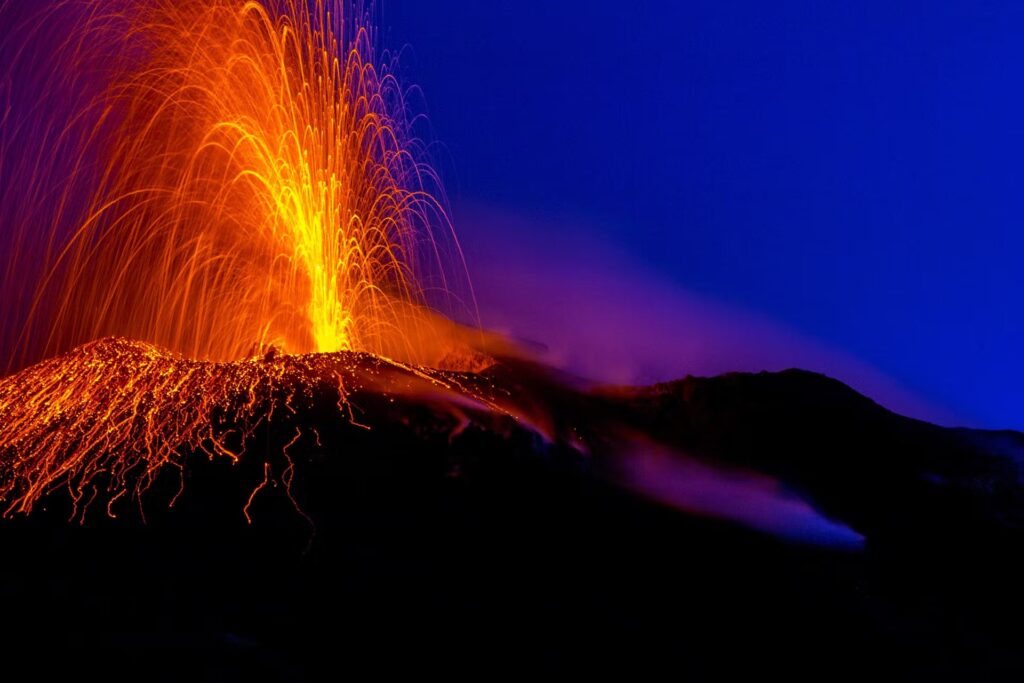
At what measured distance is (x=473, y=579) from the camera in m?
7.92

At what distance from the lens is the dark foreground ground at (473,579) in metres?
6.50

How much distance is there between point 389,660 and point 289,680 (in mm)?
1271

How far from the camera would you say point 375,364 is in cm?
1188

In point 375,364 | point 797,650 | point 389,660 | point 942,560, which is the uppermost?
point 375,364

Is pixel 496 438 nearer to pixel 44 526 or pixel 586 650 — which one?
pixel 586 650

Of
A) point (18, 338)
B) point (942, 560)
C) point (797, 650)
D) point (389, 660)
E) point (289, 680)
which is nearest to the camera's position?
point (289, 680)

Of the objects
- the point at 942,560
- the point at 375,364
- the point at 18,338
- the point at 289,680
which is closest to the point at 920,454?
the point at 942,560

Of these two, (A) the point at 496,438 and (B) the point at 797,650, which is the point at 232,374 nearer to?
(A) the point at 496,438

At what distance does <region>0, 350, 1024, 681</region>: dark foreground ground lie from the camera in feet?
21.3

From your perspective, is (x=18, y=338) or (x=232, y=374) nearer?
(x=232, y=374)

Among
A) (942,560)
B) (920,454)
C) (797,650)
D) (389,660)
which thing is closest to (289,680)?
(389,660)

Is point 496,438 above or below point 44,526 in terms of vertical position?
above

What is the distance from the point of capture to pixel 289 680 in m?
5.31

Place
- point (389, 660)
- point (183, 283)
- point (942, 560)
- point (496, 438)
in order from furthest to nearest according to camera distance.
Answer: point (183, 283) < point (942, 560) < point (496, 438) < point (389, 660)
